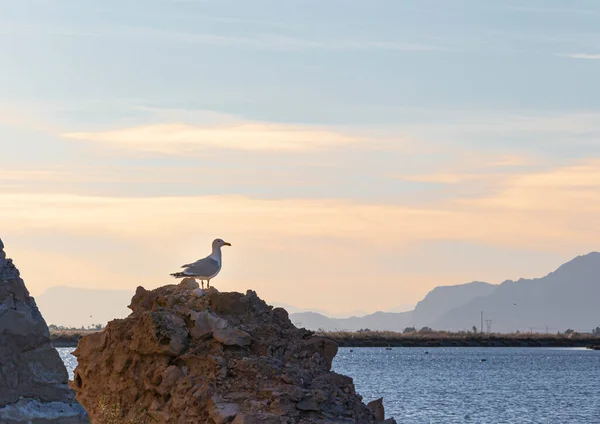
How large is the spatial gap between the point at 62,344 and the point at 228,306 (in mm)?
186297

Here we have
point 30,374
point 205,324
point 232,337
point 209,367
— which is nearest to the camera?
point 30,374

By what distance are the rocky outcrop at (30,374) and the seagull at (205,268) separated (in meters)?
12.8

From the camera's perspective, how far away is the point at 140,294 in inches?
781

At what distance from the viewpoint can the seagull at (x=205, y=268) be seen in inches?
763

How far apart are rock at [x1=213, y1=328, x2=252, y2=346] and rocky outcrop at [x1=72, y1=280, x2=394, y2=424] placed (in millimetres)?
16

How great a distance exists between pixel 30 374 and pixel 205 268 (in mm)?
13020

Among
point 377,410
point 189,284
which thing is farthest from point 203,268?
point 377,410

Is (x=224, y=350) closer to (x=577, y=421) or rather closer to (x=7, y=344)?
(x=7, y=344)

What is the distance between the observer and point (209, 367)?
57.8 ft

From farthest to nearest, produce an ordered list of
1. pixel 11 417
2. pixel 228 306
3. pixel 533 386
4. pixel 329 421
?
pixel 533 386 < pixel 228 306 < pixel 329 421 < pixel 11 417

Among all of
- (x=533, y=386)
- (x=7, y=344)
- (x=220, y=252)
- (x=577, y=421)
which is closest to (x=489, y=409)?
(x=577, y=421)

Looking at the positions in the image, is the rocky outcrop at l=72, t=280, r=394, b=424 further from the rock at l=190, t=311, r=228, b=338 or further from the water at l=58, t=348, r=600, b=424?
the water at l=58, t=348, r=600, b=424

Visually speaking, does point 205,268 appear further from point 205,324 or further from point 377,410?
point 377,410

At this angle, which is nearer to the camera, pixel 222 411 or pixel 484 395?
pixel 222 411
